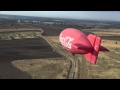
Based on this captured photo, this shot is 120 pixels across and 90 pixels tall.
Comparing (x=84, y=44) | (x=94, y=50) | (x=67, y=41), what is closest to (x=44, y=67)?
(x=67, y=41)

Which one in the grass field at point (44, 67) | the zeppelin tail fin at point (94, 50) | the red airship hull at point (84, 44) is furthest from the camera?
the grass field at point (44, 67)

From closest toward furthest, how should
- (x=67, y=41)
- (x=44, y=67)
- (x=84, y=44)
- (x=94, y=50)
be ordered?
(x=94, y=50), (x=84, y=44), (x=67, y=41), (x=44, y=67)

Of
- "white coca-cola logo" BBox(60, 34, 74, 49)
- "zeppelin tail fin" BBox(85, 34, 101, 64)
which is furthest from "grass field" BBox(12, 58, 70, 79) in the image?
"zeppelin tail fin" BBox(85, 34, 101, 64)

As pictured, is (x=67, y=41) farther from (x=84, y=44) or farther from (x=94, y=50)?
(x=94, y=50)

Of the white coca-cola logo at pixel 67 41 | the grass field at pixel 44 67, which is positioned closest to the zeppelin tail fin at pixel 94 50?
the white coca-cola logo at pixel 67 41

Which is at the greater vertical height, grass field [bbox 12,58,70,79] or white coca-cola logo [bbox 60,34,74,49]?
white coca-cola logo [bbox 60,34,74,49]

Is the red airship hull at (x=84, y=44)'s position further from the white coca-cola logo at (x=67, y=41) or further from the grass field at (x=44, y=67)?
the grass field at (x=44, y=67)

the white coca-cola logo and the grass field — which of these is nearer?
the white coca-cola logo

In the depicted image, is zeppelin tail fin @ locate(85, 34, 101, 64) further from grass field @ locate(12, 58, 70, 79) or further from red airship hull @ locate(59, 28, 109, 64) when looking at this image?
grass field @ locate(12, 58, 70, 79)
